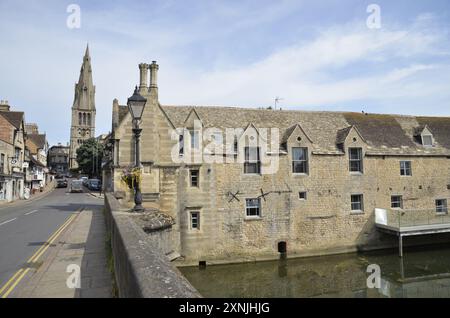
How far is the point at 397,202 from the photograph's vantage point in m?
25.3

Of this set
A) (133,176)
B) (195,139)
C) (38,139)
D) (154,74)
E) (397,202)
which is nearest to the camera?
(133,176)

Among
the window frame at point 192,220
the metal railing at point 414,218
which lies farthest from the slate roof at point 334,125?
the window frame at point 192,220

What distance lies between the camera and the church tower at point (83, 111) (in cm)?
9969

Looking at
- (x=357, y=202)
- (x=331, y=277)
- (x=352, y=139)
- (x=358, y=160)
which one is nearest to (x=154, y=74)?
(x=352, y=139)

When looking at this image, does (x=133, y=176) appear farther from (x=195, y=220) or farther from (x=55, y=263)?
(x=195, y=220)

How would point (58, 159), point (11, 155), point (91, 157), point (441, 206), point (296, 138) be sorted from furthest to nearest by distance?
point (58, 159)
point (91, 157)
point (11, 155)
point (441, 206)
point (296, 138)

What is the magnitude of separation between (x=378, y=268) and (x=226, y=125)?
1480 centimetres

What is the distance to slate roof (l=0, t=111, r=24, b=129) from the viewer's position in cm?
3941

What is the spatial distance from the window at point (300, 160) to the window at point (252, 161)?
2805 millimetres

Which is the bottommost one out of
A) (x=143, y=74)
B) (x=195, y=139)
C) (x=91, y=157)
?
(x=195, y=139)

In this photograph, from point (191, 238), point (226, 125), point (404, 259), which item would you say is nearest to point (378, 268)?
point (404, 259)

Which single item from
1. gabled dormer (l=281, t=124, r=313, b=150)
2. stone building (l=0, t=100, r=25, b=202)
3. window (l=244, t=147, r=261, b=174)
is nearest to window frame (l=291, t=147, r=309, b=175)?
gabled dormer (l=281, t=124, r=313, b=150)

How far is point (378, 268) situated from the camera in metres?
21.0

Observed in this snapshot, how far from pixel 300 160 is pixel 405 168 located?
9.47 meters
